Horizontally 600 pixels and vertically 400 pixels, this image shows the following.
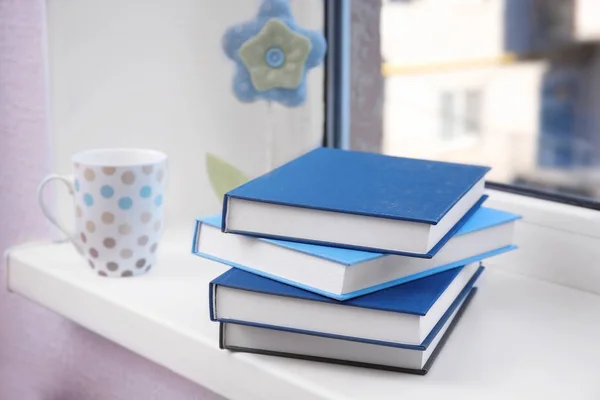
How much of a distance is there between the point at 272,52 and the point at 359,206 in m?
0.32

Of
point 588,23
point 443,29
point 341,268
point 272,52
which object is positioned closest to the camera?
point 341,268

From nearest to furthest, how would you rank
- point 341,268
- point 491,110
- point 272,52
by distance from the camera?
point 341,268 → point 272,52 → point 491,110

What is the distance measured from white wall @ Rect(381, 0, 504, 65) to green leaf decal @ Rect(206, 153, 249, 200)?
8.10 feet

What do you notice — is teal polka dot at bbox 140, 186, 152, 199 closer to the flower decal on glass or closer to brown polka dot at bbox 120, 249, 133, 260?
brown polka dot at bbox 120, 249, 133, 260

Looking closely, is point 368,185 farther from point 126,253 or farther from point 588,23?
point 588,23

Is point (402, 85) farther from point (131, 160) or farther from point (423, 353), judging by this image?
point (423, 353)

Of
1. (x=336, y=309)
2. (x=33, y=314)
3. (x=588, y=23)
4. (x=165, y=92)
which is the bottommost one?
(x=33, y=314)

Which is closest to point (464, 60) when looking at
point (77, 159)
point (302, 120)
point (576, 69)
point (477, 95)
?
point (477, 95)

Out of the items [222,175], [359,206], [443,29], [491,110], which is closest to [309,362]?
[359,206]

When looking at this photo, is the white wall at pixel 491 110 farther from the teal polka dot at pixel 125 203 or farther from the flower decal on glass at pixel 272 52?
the teal polka dot at pixel 125 203

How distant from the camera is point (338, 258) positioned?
19.1 inches

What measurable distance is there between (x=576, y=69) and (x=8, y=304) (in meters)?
5.01

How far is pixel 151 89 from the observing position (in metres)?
0.84

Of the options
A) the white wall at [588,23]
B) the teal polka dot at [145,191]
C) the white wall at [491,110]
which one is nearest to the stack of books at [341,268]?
the teal polka dot at [145,191]
